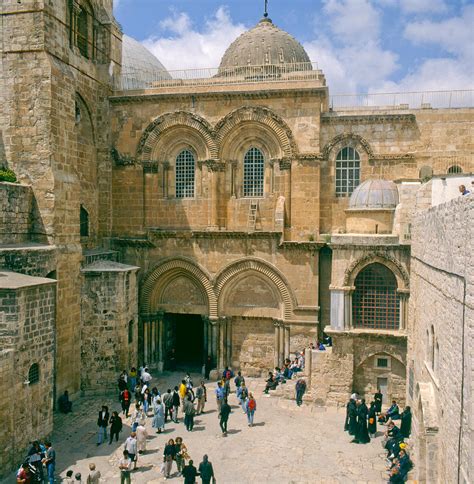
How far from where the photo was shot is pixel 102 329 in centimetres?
1945

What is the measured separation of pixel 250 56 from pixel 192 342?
13.4 metres

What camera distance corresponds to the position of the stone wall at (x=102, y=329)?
19.4 m

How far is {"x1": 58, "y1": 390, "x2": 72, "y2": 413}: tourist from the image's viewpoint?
17750mm

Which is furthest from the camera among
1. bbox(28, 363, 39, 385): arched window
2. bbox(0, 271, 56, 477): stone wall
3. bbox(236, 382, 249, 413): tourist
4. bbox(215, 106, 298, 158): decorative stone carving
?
bbox(215, 106, 298, 158): decorative stone carving

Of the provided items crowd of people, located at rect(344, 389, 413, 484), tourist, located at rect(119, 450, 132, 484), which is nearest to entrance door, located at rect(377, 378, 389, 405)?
crowd of people, located at rect(344, 389, 413, 484)

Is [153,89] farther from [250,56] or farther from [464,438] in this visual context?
[464,438]

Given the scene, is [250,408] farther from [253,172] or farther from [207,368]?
[253,172]

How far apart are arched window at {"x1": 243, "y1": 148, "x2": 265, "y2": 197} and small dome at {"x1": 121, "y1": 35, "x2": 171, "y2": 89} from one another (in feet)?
19.8

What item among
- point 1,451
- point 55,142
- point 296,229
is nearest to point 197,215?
point 296,229

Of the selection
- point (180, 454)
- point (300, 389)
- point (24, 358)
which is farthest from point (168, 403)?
point (24, 358)

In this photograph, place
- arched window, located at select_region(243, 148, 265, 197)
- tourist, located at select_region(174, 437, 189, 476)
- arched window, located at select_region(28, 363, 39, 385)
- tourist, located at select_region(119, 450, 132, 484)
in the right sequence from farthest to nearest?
arched window, located at select_region(243, 148, 265, 197) < arched window, located at select_region(28, 363, 39, 385) < tourist, located at select_region(174, 437, 189, 476) < tourist, located at select_region(119, 450, 132, 484)

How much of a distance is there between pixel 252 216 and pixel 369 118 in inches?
229

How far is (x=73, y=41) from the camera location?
20.2m

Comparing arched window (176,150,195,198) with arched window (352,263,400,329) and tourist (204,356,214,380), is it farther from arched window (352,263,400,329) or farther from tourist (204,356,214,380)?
arched window (352,263,400,329)
